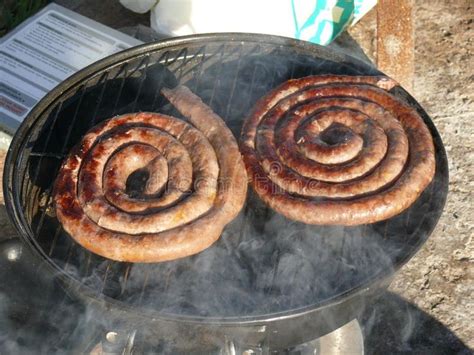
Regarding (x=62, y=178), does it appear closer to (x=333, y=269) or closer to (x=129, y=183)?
(x=129, y=183)

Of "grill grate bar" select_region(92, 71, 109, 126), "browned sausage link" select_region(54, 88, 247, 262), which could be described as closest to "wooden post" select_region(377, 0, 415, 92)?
"browned sausage link" select_region(54, 88, 247, 262)

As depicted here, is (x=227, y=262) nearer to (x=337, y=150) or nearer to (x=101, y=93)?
(x=337, y=150)

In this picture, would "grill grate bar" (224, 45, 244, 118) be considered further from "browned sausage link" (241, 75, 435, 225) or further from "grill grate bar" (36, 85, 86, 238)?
"grill grate bar" (36, 85, 86, 238)

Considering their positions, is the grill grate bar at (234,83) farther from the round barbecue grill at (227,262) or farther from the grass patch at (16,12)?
the grass patch at (16,12)

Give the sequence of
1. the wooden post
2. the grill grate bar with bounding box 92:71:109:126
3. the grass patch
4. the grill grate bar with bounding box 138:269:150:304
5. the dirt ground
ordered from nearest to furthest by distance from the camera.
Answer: the grill grate bar with bounding box 138:269:150:304 < the grill grate bar with bounding box 92:71:109:126 < the dirt ground < the wooden post < the grass patch

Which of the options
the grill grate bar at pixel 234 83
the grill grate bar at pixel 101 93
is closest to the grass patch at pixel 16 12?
the grill grate bar at pixel 101 93

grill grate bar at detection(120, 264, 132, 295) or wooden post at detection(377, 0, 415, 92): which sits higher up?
wooden post at detection(377, 0, 415, 92)

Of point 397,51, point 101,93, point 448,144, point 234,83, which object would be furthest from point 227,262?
point 448,144
